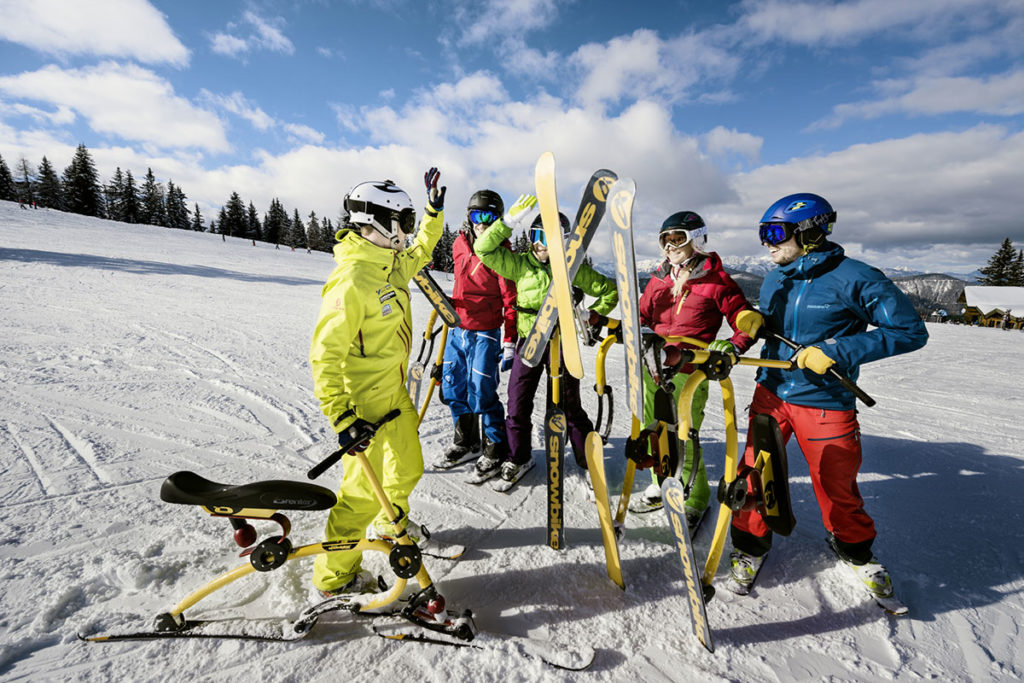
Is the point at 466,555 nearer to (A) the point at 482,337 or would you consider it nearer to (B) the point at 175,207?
(A) the point at 482,337

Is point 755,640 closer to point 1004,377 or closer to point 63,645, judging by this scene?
point 63,645

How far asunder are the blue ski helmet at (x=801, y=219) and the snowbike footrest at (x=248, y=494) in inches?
118

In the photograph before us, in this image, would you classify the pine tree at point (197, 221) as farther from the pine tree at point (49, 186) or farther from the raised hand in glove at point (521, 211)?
the raised hand in glove at point (521, 211)

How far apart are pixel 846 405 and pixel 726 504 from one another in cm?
100

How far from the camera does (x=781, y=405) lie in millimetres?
2830

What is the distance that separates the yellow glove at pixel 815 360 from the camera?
226 cm

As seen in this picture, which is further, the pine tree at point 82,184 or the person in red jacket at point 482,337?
the pine tree at point 82,184

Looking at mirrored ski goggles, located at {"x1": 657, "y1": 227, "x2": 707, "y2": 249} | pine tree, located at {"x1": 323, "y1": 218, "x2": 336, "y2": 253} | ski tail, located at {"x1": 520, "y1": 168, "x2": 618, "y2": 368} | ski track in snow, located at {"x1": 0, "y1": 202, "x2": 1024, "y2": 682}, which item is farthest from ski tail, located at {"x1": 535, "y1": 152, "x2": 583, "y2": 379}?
pine tree, located at {"x1": 323, "y1": 218, "x2": 336, "y2": 253}

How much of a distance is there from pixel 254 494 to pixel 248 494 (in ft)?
0.09

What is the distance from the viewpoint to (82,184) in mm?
45938

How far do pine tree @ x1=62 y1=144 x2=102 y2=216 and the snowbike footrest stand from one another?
210 feet

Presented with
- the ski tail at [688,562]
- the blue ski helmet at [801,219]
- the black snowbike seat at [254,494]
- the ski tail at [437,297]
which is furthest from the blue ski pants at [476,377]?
the blue ski helmet at [801,219]

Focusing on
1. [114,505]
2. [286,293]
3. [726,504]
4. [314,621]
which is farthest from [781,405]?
[286,293]

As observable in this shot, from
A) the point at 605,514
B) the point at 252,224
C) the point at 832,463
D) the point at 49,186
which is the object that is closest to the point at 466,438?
the point at 605,514
